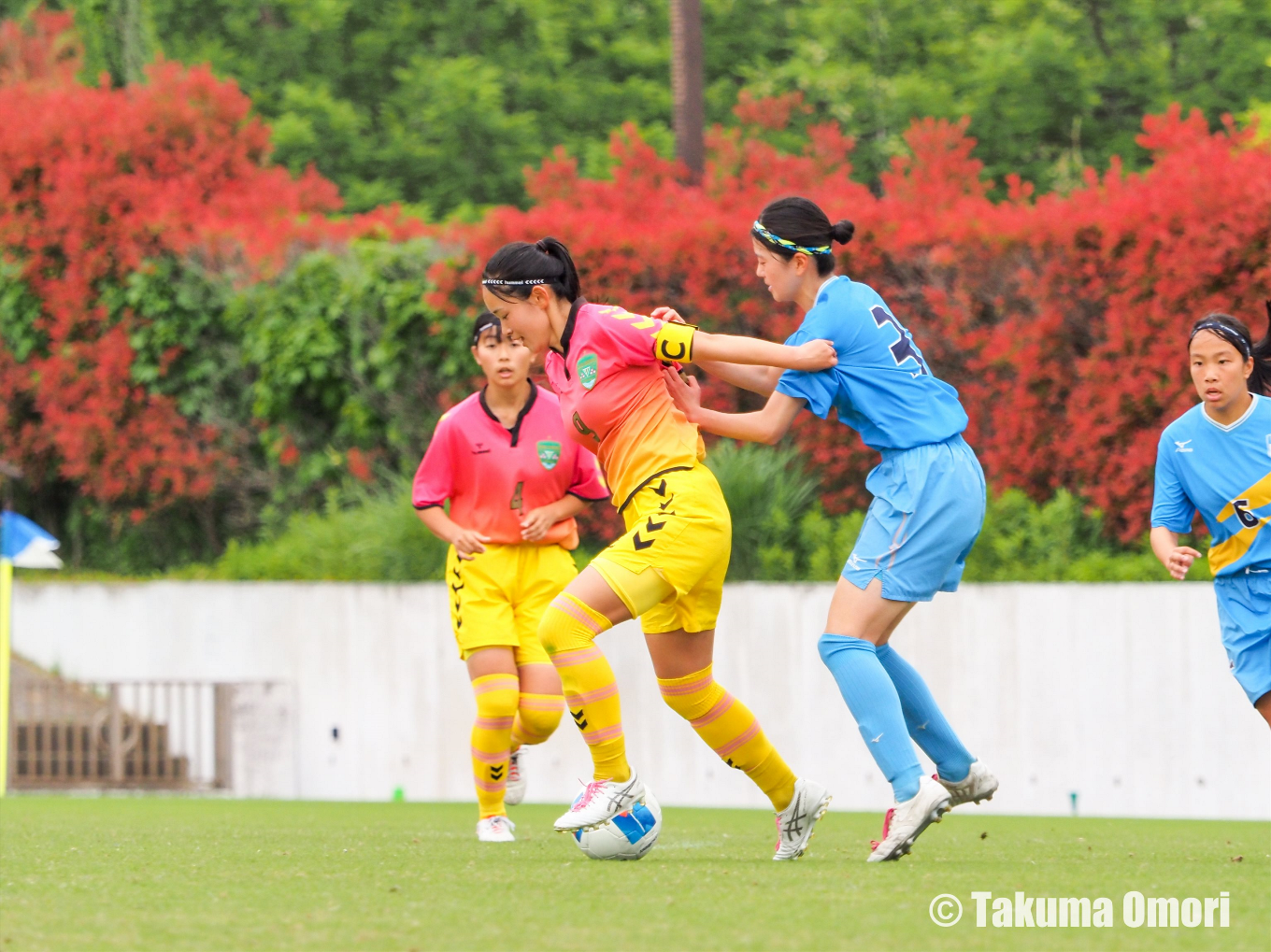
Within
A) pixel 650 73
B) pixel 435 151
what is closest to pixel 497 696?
pixel 435 151

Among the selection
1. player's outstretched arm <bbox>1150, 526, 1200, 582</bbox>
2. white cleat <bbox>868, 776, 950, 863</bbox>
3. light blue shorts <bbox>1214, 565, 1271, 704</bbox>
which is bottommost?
white cleat <bbox>868, 776, 950, 863</bbox>

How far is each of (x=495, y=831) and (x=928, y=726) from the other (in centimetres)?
213

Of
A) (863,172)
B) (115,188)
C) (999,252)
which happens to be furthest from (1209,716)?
(863,172)

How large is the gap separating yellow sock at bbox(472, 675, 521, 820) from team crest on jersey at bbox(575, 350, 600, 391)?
1979 mm

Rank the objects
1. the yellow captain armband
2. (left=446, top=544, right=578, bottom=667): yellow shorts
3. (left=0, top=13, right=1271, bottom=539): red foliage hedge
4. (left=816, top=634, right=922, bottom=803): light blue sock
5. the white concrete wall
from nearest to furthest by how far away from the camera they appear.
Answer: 1. (left=816, top=634, right=922, bottom=803): light blue sock
2. the yellow captain armband
3. (left=446, top=544, right=578, bottom=667): yellow shorts
4. the white concrete wall
5. (left=0, top=13, right=1271, bottom=539): red foliage hedge

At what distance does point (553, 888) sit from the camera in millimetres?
4996

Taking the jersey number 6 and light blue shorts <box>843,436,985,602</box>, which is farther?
the jersey number 6

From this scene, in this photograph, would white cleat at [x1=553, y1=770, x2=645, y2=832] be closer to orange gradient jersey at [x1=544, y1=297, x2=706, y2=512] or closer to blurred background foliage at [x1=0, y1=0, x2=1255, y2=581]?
orange gradient jersey at [x1=544, y1=297, x2=706, y2=512]

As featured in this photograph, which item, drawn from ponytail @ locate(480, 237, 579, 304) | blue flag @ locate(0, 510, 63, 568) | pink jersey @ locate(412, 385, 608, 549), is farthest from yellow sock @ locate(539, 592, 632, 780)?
blue flag @ locate(0, 510, 63, 568)

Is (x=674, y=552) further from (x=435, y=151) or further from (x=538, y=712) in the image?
(x=435, y=151)

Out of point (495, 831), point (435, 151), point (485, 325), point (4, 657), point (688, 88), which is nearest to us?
point (495, 831)

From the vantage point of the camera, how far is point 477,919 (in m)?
4.37

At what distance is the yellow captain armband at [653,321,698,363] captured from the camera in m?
5.77

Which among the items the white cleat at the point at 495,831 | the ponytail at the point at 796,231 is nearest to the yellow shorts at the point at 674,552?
the ponytail at the point at 796,231
